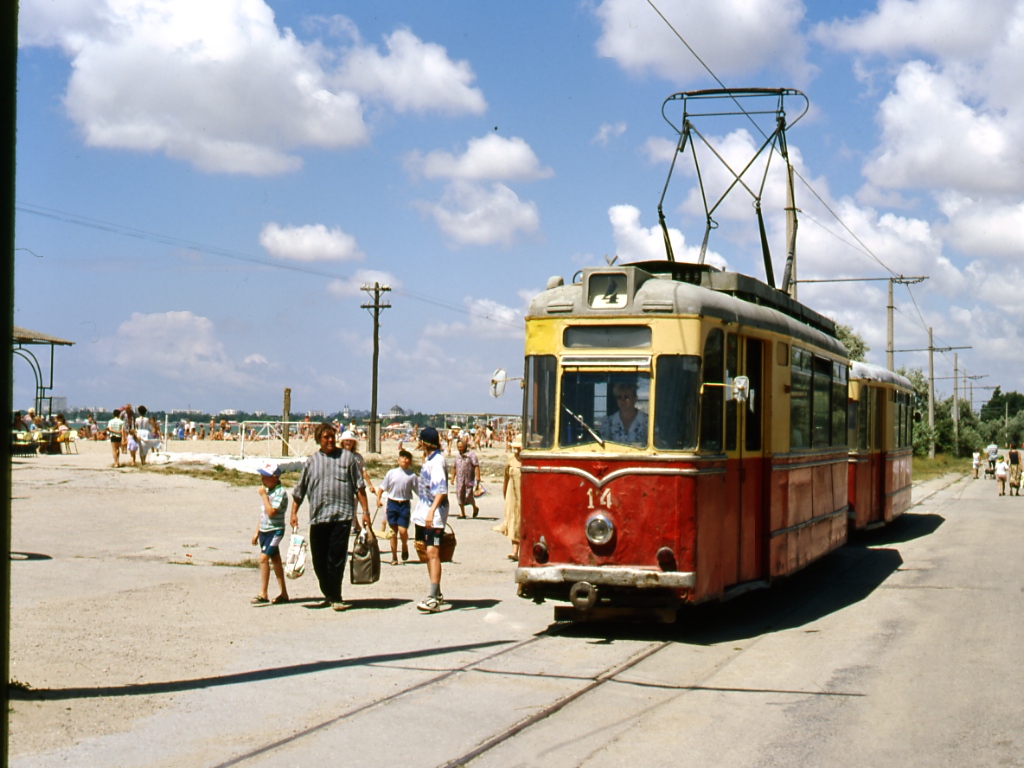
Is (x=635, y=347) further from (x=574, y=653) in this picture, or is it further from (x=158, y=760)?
(x=158, y=760)

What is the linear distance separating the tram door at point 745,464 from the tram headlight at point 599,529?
1.23m

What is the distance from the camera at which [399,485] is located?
50.6ft

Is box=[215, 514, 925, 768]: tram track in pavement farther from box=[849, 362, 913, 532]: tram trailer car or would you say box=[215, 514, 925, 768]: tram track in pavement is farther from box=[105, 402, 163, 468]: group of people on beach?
box=[105, 402, 163, 468]: group of people on beach

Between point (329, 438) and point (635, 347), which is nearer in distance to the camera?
point (635, 347)

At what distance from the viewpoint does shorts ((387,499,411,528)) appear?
51.3ft

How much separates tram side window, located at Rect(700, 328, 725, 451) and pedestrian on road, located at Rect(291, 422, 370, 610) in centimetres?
338

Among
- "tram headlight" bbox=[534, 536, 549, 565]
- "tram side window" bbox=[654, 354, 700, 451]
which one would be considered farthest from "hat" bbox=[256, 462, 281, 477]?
"tram side window" bbox=[654, 354, 700, 451]

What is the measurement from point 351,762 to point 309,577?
8864 millimetres

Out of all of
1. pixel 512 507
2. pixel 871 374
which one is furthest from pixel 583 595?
pixel 871 374

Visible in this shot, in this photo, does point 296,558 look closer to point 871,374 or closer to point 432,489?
point 432,489

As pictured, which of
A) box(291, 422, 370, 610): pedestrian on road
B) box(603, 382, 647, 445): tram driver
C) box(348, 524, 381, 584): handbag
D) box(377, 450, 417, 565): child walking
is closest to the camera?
box(603, 382, 647, 445): tram driver

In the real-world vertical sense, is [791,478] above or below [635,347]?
below

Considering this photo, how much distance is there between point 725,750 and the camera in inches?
255

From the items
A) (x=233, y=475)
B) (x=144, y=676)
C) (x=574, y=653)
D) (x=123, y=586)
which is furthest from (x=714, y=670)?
(x=233, y=475)
